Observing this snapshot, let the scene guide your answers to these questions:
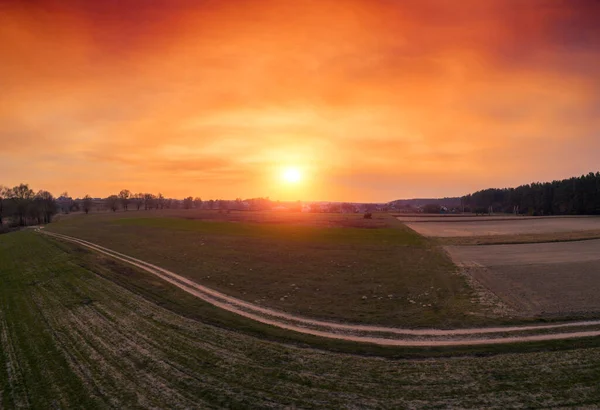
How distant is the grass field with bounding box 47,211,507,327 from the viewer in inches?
924

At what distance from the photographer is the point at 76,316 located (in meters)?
21.8

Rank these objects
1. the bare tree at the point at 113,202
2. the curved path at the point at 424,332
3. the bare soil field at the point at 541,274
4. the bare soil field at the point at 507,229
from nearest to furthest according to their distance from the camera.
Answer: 1. the curved path at the point at 424,332
2. the bare soil field at the point at 541,274
3. the bare soil field at the point at 507,229
4. the bare tree at the point at 113,202

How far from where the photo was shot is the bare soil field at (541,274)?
22953 millimetres

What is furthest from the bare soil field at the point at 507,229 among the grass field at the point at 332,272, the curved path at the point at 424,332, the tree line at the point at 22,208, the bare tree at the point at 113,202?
the bare tree at the point at 113,202

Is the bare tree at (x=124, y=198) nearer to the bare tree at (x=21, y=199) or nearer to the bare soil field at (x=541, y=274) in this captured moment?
Result: the bare tree at (x=21, y=199)

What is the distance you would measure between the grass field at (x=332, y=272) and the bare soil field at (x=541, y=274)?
265 cm

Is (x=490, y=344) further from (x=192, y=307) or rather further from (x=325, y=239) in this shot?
(x=325, y=239)

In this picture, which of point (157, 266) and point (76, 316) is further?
point (157, 266)

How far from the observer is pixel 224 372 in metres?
14.3

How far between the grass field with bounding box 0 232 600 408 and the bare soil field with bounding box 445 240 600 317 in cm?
843

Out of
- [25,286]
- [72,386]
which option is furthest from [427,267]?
[25,286]

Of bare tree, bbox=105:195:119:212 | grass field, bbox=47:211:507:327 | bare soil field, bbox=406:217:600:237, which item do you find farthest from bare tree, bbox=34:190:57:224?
bare soil field, bbox=406:217:600:237

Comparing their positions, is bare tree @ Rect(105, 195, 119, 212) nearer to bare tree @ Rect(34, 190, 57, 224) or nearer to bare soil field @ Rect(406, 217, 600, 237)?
bare tree @ Rect(34, 190, 57, 224)

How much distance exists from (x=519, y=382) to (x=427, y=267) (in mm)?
24809
